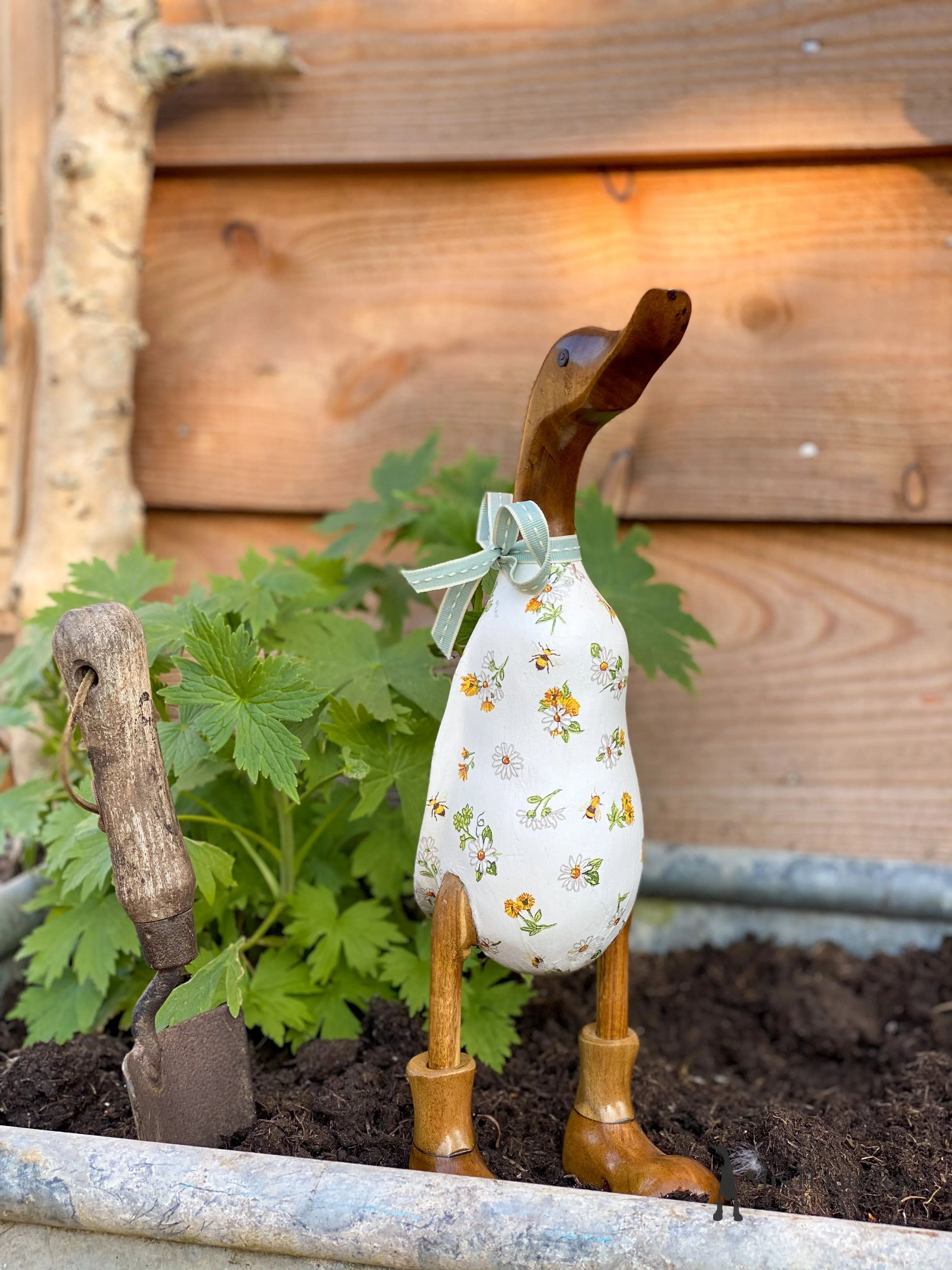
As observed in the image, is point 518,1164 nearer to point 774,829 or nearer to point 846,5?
point 774,829

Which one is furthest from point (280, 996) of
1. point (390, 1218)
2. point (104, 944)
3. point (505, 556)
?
point (505, 556)

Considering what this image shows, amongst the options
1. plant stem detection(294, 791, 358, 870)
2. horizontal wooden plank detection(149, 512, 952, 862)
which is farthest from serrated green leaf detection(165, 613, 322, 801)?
horizontal wooden plank detection(149, 512, 952, 862)

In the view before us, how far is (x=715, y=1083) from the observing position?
114 cm

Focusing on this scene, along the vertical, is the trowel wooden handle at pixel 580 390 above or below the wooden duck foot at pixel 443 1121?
above

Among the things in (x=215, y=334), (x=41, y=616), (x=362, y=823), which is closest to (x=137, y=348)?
(x=215, y=334)

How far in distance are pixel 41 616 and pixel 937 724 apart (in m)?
1.09

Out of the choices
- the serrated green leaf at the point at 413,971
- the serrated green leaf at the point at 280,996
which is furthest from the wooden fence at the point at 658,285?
the serrated green leaf at the point at 280,996

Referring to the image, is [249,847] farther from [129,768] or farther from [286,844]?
[129,768]

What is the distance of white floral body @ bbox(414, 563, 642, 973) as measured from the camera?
2.57 feet

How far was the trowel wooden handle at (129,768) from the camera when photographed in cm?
80

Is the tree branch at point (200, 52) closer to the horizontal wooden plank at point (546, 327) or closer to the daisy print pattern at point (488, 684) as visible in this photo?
the horizontal wooden plank at point (546, 327)

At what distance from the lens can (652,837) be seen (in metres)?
1.51

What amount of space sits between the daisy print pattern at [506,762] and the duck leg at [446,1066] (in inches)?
3.5

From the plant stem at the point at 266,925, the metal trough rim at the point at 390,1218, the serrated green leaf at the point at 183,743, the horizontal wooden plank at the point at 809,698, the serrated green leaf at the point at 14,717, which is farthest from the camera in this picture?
the horizontal wooden plank at the point at 809,698
